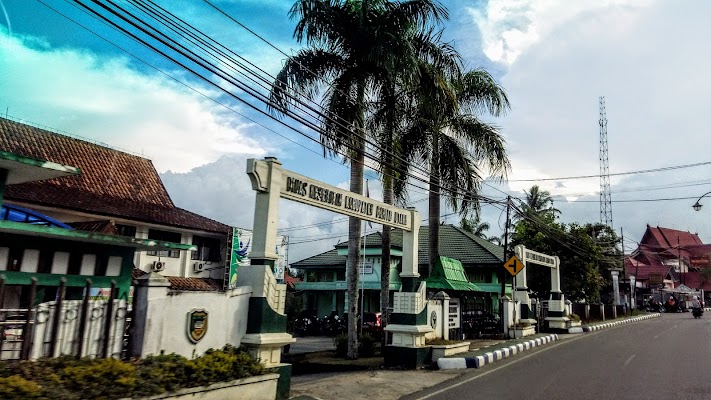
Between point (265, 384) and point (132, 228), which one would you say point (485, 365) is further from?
point (132, 228)

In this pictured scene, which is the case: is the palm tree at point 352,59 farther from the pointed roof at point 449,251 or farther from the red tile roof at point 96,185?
the pointed roof at point 449,251

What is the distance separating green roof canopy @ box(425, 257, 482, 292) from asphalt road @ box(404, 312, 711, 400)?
3395 millimetres

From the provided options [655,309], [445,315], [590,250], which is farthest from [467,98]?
[655,309]

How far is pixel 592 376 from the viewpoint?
35.0 feet

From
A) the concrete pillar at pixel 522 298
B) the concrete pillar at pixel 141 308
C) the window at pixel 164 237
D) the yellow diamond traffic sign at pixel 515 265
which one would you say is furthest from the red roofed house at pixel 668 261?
the concrete pillar at pixel 141 308

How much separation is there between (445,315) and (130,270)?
861 cm

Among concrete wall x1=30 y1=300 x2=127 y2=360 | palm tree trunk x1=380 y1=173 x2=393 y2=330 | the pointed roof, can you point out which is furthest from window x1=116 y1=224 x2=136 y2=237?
the pointed roof

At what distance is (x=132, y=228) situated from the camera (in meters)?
19.4

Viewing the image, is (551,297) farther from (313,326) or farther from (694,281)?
(694,281)

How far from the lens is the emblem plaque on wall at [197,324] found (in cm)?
757

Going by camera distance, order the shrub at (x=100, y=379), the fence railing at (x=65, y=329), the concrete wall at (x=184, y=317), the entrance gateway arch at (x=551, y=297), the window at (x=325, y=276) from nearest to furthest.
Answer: the shrub at (x=100, y=379) < the fence railing at (x=65, y=329) < the concrete wall at (x=184, y=317) < the entrance gateway arch at (x=551, y=297) < the window at (x=325, y=276)

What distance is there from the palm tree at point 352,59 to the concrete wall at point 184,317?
21.3 feet

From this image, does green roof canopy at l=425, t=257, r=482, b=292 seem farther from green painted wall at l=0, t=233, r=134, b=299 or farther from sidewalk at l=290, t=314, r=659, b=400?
green painted wall at l=0, t=233, r=134, b=299

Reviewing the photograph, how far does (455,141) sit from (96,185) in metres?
14.0
